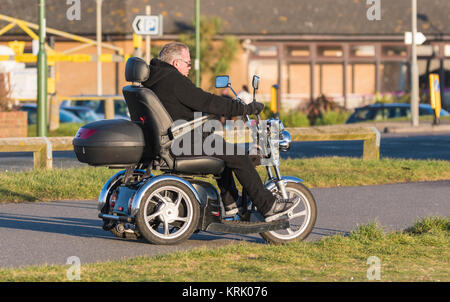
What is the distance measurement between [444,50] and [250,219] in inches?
1597

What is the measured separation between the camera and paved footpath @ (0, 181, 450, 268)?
340 inches

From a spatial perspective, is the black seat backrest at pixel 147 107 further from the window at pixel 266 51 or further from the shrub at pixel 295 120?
the window at pixel 266 51

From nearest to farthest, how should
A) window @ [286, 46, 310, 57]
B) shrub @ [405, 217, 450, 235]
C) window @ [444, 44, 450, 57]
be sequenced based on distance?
shrub @ [405, 217, 450, 235] < window @ [286, 46, 310, 57] < window @ [444, 44, 450, 57]

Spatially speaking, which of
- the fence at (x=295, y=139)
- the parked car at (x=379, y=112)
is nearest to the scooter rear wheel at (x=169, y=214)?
the fence at (x=295, y=139)

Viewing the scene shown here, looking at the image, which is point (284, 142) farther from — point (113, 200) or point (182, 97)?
point (113, 200)

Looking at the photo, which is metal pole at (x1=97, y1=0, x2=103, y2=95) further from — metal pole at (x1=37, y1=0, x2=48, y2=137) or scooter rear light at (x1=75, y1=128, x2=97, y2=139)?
scooter rear light at (x1=75, y1=128, x2=97, y2=139)

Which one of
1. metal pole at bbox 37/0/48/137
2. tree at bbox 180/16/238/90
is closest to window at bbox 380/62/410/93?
tree at bbox 180/16/238/90

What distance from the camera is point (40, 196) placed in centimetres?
1286

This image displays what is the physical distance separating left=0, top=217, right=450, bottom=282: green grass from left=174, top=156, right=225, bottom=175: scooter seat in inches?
26.6

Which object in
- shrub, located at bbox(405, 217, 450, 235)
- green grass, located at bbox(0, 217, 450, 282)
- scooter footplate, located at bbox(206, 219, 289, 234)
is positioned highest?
scooter footplate, located at bbox(206, 219, 289, 234)

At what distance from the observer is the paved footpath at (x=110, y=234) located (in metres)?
8.65

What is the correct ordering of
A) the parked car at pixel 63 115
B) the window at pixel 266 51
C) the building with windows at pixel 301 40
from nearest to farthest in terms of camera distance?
1. the parked car at pixel 63 115
2. the building with windows at pixel 301 40
3. the window at pixel 266 51

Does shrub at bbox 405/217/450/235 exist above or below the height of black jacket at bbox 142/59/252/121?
below

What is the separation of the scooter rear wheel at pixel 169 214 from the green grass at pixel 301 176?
406 cm
